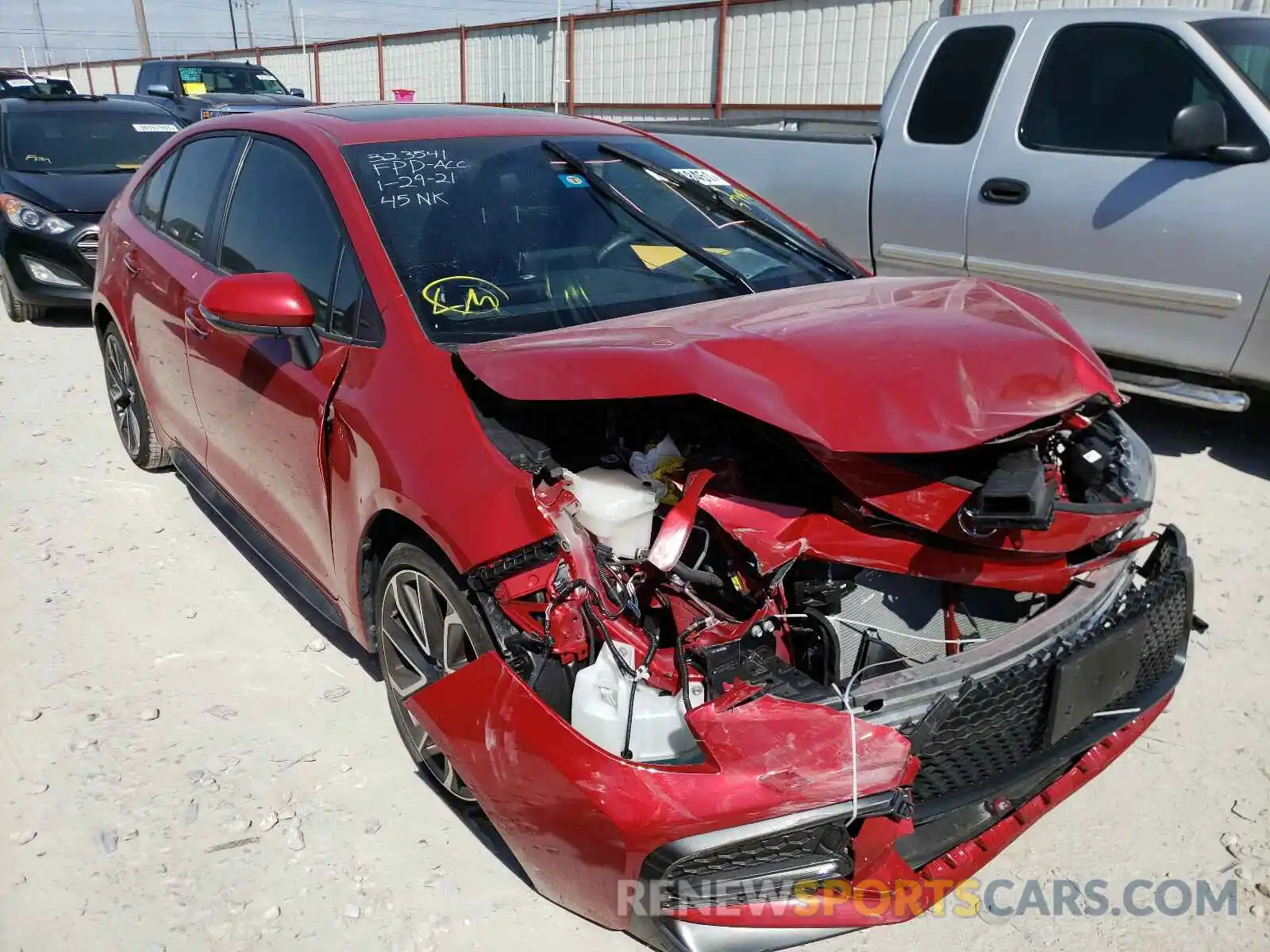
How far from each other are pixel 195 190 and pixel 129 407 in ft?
4.65

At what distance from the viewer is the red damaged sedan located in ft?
6.17

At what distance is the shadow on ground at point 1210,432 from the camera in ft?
15.6

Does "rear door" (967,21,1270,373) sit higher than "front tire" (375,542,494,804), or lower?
higher

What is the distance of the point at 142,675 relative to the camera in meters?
3.15

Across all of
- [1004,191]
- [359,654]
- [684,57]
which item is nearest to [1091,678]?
[359,654]

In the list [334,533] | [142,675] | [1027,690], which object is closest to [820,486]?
[1027,690]

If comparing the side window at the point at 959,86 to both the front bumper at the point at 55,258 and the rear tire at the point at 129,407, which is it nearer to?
the rear tire at the point at 129,407

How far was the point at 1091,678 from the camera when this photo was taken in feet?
6.96

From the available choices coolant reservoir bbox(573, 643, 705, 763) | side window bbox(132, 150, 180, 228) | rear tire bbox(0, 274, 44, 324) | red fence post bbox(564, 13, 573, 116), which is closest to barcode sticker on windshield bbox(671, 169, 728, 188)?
coolant reservoir bbox(573, 643, 705, 763)

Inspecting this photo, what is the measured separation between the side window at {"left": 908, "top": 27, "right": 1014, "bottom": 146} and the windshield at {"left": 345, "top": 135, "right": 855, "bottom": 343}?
2266 millimetres

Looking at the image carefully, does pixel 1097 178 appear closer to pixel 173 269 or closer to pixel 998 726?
pixel 998 726

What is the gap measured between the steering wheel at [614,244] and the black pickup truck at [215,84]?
12.6 m

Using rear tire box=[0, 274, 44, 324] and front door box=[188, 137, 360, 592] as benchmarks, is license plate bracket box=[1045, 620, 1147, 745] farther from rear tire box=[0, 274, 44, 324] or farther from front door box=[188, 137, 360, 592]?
rear tire box=[0, 274, 44, 324]

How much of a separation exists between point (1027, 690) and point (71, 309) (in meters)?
8.76
